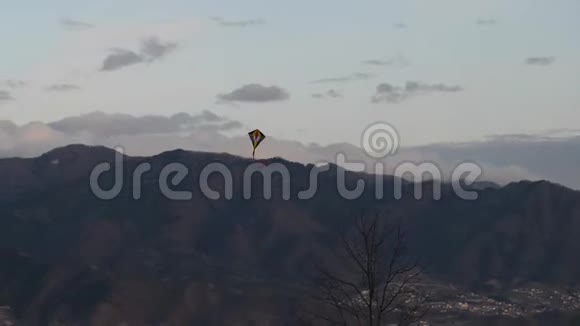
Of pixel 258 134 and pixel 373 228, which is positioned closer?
pixel 373 228

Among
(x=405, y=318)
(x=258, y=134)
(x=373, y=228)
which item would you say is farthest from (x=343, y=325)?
(x=258, y=134)

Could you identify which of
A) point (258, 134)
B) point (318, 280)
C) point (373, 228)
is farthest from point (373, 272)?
point (258, 134)

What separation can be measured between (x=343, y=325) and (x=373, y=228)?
184 inches

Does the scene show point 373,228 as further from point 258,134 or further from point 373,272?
point 258,134

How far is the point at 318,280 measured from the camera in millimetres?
40188

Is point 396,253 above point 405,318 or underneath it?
above

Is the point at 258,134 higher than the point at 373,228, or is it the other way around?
the point at 258,134

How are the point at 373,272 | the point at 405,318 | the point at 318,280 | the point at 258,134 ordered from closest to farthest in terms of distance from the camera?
the point at 373,272, the point at 405,318, the point at 318,280, the point at 258,134

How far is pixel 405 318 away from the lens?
1448 inches

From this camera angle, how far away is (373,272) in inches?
1325

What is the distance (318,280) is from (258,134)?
2285 inches

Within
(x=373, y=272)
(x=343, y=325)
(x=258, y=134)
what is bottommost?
(x=343, y=325)

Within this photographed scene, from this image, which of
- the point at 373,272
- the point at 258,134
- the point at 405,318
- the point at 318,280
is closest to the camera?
the point at 373,272

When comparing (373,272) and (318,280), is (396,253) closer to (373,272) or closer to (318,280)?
(373,272)
